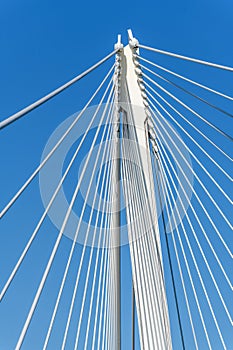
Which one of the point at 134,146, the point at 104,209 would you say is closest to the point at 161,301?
the point at 104,209

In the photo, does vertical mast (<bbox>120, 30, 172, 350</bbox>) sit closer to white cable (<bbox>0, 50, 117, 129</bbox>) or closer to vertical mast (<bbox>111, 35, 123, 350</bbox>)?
vertical mast (<bbox>111, 35, 123, 350</bbox>)

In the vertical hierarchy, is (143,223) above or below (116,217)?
below

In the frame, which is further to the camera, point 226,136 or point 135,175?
point 135,175

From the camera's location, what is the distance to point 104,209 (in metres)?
5.30

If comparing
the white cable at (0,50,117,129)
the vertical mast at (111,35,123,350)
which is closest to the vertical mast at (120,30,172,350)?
the vertical mast at (111,35,123,350)

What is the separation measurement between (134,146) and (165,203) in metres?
0.87

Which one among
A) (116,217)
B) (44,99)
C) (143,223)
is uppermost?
(116,217)

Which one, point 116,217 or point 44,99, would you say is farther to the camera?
point 116,217

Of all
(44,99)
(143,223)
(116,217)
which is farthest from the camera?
(116,217)

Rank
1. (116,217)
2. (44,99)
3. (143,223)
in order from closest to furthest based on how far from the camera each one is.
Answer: (44,99)
(143,223)
(116,217)

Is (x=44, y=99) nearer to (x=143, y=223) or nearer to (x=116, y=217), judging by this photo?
(x=143, y=223)

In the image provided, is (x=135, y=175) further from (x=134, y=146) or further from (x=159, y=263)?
(x=159, y=263)

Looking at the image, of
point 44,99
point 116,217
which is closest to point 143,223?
point 116,217

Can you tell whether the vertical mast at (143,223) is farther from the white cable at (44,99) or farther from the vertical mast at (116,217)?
the white cable at (44,99)
